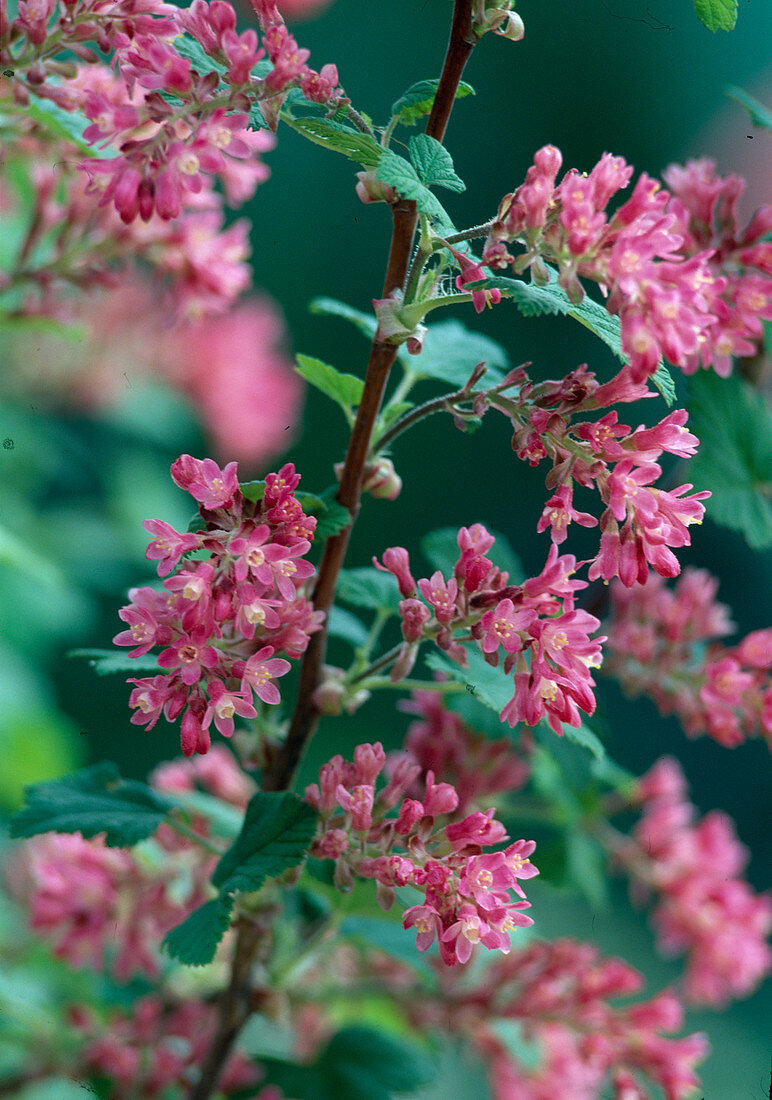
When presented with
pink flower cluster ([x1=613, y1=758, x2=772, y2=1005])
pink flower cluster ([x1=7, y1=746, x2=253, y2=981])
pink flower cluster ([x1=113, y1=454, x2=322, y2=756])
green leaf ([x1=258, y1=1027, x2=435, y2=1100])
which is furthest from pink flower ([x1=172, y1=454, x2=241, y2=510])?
pink flower cluster ([x1=613, y1=758, x2=772, y2=1005])

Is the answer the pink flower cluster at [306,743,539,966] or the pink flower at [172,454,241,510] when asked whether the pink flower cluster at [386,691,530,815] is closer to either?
the pink flower cluster at [306,743,539,966]

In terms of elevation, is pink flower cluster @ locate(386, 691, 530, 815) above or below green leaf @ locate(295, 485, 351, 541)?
below

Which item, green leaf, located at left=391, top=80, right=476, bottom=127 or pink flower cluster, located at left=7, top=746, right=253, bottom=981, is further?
pink flower cluster, located at left=7, top=746, right=253, bottom=981

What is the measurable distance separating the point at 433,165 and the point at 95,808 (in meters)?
0.45

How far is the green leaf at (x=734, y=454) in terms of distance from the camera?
2.41 feet

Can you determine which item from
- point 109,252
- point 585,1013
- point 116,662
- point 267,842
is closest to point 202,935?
point 267,842

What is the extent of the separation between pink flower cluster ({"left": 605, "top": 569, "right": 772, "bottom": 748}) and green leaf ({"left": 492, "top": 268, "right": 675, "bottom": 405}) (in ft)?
1.33

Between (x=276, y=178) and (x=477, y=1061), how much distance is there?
1673 mm

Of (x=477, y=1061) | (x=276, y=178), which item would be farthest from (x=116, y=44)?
(x=276, y=178)

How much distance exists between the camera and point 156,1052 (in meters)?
0.84

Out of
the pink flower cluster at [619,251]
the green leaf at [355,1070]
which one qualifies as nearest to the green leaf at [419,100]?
the pink flower cluster at [619,251]

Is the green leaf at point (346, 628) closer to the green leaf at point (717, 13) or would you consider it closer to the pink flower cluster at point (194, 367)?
the green leaf at point (717, 13)

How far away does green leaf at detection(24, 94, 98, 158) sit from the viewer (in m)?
0.69

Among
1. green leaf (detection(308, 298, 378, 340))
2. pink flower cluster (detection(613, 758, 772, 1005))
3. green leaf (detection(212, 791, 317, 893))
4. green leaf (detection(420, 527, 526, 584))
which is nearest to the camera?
green leaf (detection(212, 791, 317, 893))
